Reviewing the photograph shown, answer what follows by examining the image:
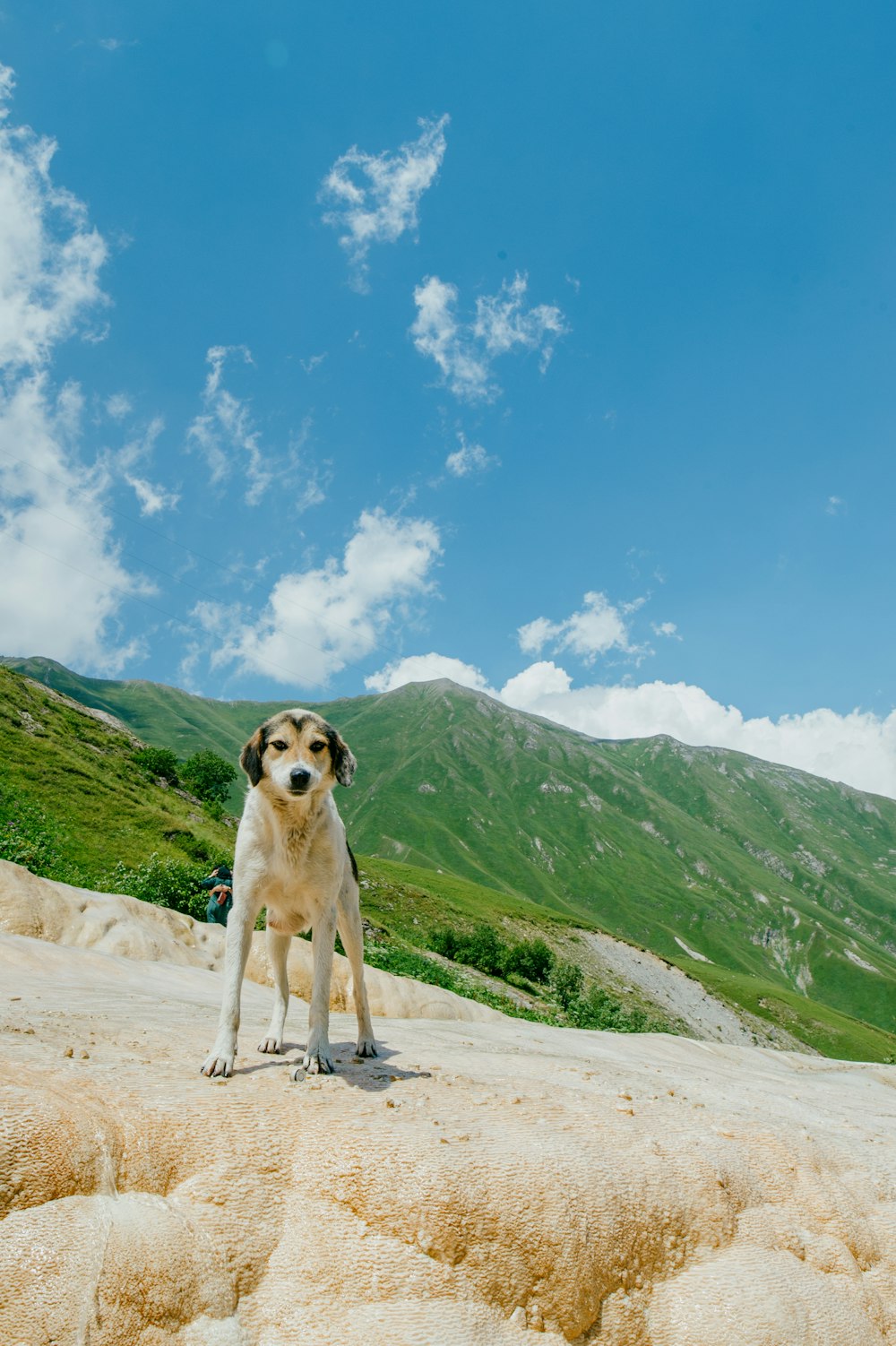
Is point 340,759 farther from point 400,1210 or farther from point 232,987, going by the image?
point 400,1210

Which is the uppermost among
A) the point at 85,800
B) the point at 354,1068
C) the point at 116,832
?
the point at 85,800

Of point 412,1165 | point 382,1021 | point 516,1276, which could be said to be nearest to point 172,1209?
point 412,1165

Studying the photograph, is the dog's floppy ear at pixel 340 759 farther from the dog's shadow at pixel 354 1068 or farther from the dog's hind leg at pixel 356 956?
the dog's shadow at pixel 354 1068

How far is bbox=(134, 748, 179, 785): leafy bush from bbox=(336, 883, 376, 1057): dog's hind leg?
97.4m

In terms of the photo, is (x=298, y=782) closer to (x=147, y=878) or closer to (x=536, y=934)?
(x=147, y=878)

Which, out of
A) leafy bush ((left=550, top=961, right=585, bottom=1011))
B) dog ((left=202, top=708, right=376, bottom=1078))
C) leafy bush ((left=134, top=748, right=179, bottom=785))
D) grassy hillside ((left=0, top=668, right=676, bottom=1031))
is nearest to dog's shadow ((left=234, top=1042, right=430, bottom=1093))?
dog ((left=202, top=708, right=376, bottom=1078))

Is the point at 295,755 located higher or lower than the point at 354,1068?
higher

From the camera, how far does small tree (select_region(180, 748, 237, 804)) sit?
129 m

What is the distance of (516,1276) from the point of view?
528 centimetres

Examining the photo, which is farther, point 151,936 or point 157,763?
point 157,763

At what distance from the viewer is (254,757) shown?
334 inches

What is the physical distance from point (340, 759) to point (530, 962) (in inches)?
4565

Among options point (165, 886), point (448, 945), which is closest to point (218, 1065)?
point (165, 886)

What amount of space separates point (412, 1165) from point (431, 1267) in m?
0.63
